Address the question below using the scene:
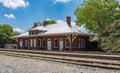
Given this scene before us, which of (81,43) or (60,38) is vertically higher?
(60,38)

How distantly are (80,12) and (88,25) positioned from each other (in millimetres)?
3089

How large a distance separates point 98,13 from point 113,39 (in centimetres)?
1559

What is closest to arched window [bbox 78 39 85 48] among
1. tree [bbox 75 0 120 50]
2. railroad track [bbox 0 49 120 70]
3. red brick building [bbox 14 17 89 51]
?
red brick building [bbox 14 17 89 51]

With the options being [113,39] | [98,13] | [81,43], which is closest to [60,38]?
[81,43]

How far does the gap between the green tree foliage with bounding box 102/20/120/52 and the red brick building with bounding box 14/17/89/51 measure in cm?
711

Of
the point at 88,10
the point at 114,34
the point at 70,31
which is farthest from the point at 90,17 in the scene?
the point at 114,34

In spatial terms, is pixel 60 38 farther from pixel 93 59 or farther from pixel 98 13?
pixel 93 59

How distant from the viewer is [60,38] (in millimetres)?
41531

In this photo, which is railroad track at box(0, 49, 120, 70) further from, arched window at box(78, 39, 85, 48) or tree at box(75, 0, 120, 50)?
tree at box(75, 0, 120, 50)

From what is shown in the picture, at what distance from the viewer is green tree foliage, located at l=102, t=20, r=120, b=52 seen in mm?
29547

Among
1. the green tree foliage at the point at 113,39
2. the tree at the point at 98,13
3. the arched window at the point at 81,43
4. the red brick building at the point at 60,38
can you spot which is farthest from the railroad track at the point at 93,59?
the tree at the point at 98,13

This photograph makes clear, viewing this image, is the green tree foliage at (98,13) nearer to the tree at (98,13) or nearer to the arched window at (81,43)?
the tree at (98,13)

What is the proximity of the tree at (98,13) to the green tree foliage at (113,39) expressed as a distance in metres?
12.3

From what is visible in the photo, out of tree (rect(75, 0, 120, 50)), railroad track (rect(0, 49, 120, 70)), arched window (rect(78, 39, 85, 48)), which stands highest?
tree (rect(75, 0, 120, 50))
